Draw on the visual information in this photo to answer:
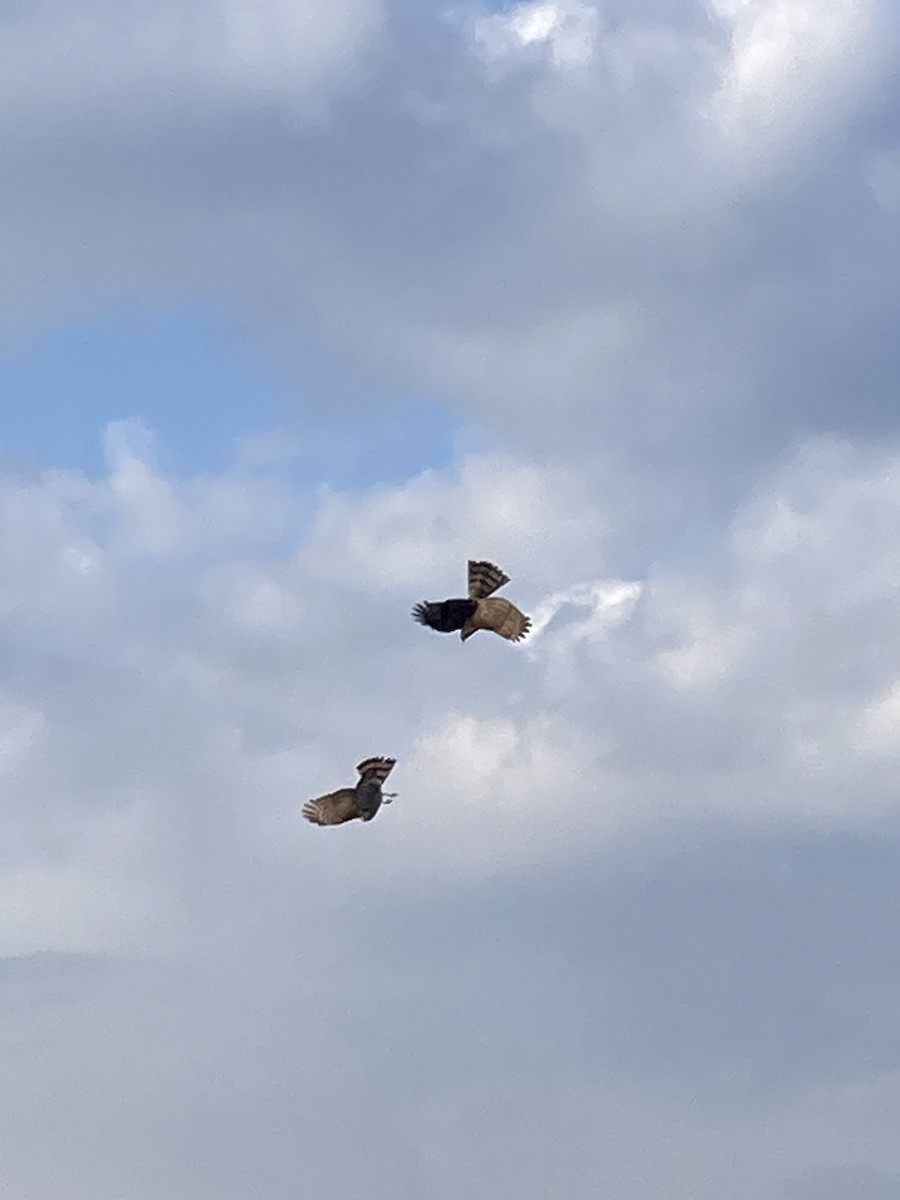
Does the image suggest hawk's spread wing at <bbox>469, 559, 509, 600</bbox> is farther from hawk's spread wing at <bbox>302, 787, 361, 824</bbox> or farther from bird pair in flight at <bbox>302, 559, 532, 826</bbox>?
hawk's spread wing at <bbox>302, 787, 361, 824</bbox>

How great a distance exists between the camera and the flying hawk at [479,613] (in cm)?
6938

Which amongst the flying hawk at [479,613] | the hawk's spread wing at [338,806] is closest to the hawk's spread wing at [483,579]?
the flying hawk at [479,613]

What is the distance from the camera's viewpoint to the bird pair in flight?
6962 centimetres

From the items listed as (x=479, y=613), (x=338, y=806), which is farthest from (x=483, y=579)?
(x=338, y=806)

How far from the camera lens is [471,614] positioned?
6988 cm

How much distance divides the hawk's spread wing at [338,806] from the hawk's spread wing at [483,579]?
492 inches

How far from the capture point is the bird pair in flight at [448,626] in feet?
228

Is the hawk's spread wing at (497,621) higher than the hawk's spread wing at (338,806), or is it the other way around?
the hawk's spread wing at (497,621)

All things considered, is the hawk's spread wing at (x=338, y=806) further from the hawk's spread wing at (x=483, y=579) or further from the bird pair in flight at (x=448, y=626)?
the hawk's spread wing at (x=483, y=579)

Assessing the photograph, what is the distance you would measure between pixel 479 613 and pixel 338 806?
12.9 metres

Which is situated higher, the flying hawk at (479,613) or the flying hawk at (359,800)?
the flying hawk at (479,613)

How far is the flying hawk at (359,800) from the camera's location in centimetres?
6981

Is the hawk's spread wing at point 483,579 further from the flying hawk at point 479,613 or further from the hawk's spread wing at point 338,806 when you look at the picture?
the hawk's spread wing at point 338,806

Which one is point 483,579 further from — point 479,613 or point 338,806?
point 338,806
